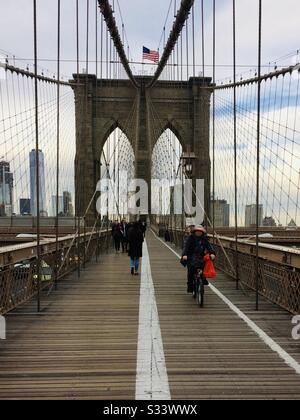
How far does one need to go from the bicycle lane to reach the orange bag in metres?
0.41

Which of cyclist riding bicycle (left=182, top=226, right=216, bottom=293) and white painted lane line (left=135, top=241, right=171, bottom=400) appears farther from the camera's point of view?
cyclist riding bicycle (left=182, top=226, right=216, bottom=293)

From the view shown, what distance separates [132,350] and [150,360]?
374mm

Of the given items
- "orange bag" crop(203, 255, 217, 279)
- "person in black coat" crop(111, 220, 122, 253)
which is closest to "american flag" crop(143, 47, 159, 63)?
"person in black coat" crop(111, 220, 122, 253)

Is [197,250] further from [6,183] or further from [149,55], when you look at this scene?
[149,55]

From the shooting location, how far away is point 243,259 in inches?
342

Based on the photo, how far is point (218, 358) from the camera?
13.5 ft

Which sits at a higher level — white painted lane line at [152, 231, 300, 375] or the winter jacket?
the winter jacket

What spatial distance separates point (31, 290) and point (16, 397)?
3.91 metres

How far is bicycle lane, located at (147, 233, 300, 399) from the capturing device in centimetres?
331

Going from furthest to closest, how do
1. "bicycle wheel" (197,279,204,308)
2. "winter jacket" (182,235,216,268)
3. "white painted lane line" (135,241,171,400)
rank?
1. "winter jacket" (182,235,216,268)
2. "bicycle wheel" (197,279,204,308)
3. "white painted lane line" (135,241,171,400)

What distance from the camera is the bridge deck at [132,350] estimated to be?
11.0ft

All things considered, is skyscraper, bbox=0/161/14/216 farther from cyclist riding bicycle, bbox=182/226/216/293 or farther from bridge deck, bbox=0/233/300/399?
bridge deck, bbox=0/233/300/399

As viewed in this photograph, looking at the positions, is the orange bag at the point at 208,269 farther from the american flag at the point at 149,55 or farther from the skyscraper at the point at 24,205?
the american flag at the point at 149,55
